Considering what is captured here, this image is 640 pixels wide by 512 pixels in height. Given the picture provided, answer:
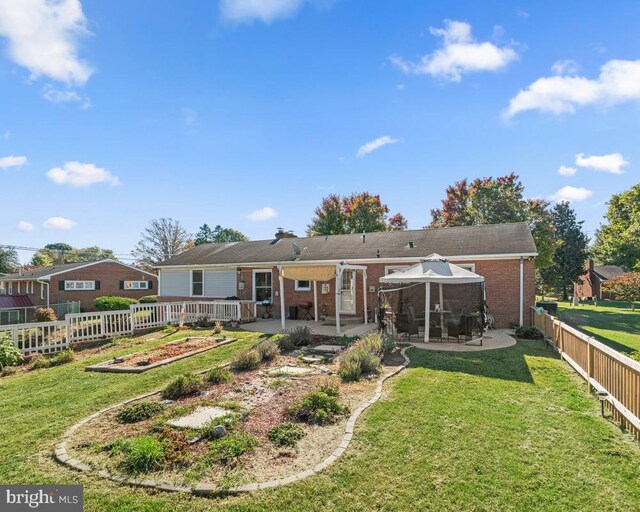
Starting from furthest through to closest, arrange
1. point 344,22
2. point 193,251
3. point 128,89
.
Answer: point 193,251, point 128,89, point 344,22

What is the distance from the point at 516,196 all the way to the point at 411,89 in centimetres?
2275

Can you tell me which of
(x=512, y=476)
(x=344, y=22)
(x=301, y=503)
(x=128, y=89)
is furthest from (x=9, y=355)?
(x=344, y=22)

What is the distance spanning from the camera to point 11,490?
3680mm

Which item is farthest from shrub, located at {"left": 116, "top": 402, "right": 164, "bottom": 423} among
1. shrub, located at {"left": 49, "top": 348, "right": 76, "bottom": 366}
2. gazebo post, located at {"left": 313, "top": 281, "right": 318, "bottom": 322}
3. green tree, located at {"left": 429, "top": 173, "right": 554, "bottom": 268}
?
green tree, located at {"left": 429, "top": 173, "right": 554, "bottom": 268}

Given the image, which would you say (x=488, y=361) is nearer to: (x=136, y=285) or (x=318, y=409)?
(x=318, y=409)

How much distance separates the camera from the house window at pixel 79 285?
32.0m

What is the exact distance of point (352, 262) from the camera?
17.2 metres

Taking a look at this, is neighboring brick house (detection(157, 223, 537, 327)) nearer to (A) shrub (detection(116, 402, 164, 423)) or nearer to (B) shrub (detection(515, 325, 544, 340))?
(B) shrub (detection(515, 325, 544, 340))

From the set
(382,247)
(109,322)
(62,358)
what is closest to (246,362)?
(62,358)

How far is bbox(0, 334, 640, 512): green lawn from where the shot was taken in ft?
11.2

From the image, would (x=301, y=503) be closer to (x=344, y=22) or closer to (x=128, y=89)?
(x=344, y=22)

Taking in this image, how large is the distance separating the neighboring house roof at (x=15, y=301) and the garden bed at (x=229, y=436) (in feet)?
106

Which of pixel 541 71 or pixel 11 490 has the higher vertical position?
pixel 541 71

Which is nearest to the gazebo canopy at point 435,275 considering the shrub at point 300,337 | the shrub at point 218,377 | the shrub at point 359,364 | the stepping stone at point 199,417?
the shrub at point 300,337
